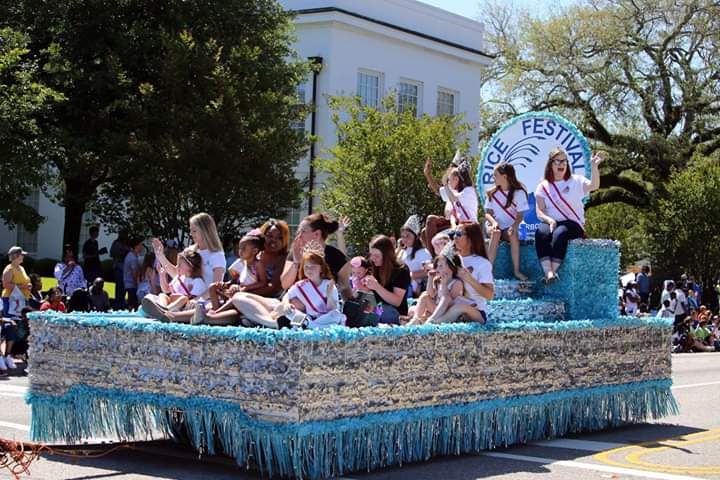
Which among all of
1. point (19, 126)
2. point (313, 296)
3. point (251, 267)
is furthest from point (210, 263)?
point (19, 126)

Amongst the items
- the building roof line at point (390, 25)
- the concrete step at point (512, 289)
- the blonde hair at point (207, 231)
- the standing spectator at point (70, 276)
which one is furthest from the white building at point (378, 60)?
the blonde hair at point (207, 231)

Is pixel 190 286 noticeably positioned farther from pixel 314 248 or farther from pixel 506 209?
pixel 506 209

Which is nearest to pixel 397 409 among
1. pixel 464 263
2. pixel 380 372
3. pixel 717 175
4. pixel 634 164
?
pixel 380 372

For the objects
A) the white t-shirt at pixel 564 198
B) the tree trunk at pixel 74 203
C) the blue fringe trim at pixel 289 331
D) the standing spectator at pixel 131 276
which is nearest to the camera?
the blue fringe trim at pixel 289 331

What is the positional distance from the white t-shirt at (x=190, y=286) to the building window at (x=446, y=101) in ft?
96.4

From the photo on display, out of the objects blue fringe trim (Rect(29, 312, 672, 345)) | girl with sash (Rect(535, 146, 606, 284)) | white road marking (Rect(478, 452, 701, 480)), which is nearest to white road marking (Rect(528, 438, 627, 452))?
white road marking (Rect(478, 452, 701, 480))

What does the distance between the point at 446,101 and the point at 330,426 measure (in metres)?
32.5

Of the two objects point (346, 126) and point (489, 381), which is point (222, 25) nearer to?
point (346, 126)

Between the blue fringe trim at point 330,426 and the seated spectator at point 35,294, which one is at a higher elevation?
the seated spectator at point 35,294

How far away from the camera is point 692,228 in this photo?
36.3 metres

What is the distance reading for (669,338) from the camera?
1178 cm

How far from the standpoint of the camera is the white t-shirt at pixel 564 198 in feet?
36.8

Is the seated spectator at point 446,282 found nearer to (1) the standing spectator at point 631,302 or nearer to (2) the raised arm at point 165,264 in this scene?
(2) the raised arm at point 165,264

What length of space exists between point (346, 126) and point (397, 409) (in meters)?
20.7
